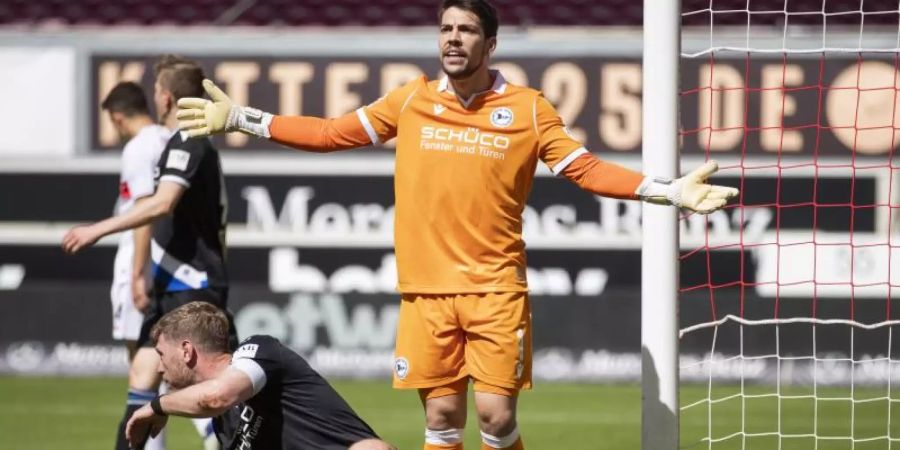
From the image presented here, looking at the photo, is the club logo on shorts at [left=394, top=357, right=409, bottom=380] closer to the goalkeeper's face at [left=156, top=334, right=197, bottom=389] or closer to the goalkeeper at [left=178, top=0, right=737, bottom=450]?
the goalkeeper at [left=178, top=0, right=737, bottom=450]

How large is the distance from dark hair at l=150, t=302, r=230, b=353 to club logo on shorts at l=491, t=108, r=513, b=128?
127 centimetres

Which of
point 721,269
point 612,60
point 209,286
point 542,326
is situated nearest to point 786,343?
point 721,269

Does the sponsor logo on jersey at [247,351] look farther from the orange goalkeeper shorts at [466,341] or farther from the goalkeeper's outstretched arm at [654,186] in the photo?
the goalkeeper's outstretched arm at [654,186]

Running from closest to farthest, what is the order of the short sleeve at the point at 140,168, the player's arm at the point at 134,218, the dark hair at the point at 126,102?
1. the player's arm at the point at 134,218
2. the short sleeve at the point at 140,168
3. the dark hair at the point at 126,102

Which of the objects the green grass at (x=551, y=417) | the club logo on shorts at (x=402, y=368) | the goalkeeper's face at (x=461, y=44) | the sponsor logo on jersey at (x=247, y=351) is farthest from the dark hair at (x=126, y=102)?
the sponsor logo on jersey at (x=247, y=351)

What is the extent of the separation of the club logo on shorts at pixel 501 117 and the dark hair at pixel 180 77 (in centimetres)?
151

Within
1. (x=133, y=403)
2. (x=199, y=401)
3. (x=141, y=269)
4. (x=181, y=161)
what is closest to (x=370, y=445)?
(x=199, y=401)

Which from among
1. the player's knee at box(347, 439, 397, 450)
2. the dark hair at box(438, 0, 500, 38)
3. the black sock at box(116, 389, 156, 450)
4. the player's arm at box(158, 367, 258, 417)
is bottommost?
the black sock at box(116, 389, 156, 450)

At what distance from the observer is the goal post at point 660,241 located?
5477 mm

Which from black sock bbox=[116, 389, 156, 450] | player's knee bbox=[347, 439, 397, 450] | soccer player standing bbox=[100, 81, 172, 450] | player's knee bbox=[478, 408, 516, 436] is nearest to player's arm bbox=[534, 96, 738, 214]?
player's knee bbox=[478, 408, 516, 436]

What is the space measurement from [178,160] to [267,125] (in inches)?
35.3

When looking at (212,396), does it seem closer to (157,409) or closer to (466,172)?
(157,409)

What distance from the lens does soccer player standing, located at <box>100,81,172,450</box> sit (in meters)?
6.33

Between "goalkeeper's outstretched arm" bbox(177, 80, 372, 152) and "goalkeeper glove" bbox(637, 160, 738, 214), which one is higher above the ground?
"goalkeeper's outstretched arm" bbox(177, 80, 372, 152)
